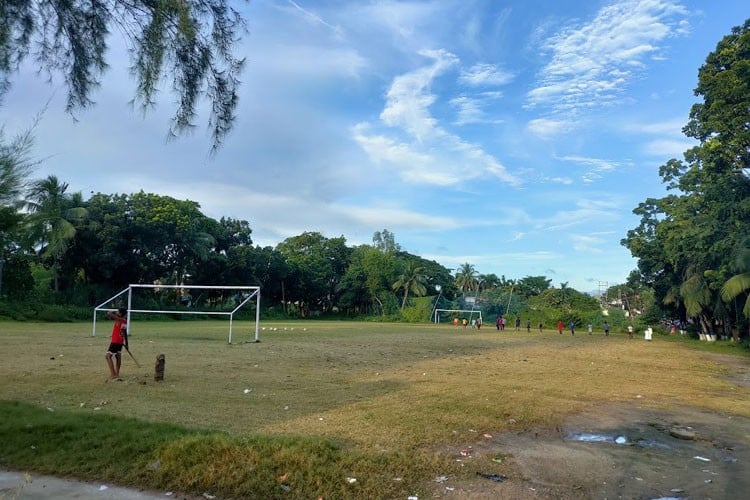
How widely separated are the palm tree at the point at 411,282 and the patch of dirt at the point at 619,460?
219 feet

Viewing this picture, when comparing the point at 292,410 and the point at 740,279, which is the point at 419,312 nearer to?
the point at 740,279

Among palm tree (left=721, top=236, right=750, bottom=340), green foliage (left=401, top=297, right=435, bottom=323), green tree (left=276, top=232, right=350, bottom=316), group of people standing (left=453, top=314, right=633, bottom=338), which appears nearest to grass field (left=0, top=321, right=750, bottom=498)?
palm tree (left=721, top=236, right=750, bottom=340)

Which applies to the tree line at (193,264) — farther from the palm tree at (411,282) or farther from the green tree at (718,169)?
the green tree at (718,169)

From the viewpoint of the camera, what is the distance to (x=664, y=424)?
9086mm

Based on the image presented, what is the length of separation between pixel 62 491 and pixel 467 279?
98552mm

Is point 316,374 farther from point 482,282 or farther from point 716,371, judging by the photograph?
point 482,282

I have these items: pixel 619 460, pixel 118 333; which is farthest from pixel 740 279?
pixel 118 333

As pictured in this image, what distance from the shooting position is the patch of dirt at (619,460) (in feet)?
17.8

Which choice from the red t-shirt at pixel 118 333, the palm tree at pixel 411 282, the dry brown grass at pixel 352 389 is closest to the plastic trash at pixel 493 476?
the dry brown grass at pixel 352 389

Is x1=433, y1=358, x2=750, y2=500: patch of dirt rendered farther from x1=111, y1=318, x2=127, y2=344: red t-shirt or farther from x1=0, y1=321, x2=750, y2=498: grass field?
x1=111, y1=318, x2=127, y2=344: red t-shirt

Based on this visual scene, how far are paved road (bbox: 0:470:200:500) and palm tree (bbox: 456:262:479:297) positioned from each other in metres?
97.2

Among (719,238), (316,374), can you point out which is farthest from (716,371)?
(316,374)

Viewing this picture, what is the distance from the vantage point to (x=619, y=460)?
6.67 m

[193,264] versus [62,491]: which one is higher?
[193,264]
